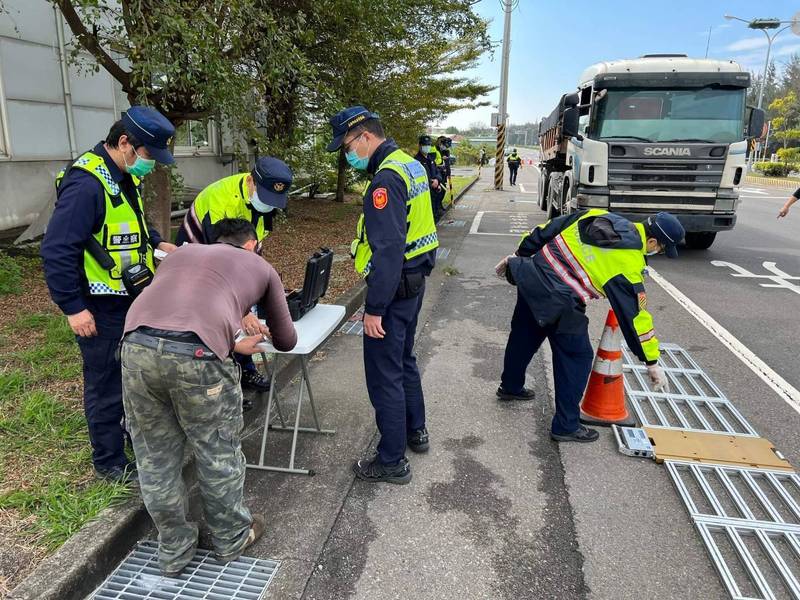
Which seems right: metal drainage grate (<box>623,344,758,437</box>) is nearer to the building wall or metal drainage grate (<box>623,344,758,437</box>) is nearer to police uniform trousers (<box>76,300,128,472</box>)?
police uniform trousers (<box>76,300,128,472</box>)

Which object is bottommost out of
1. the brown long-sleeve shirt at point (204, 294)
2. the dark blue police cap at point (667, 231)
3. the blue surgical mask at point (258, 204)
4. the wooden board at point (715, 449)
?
the wooden board at point (715, 449)

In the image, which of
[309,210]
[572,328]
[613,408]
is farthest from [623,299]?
[309,210]

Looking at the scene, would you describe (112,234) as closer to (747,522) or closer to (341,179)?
(747,522)

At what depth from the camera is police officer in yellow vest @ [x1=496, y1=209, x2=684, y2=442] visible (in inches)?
124

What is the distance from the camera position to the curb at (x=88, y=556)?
2162 mm

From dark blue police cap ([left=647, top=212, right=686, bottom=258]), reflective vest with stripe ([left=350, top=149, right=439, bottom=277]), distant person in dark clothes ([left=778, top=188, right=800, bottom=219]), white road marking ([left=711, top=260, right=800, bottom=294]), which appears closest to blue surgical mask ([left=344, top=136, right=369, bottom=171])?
reflective vest with stripe ([left=350, top=149, right=439, bottom=277])

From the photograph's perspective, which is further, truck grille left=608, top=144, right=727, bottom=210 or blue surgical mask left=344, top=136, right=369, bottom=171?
truck grille left=608, top=144, right=727, bottom=210

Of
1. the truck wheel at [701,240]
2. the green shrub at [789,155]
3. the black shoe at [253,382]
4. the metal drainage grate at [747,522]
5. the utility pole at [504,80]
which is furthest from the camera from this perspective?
the green shrub at [789,155]

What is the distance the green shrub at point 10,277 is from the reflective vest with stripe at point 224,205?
3282 mm

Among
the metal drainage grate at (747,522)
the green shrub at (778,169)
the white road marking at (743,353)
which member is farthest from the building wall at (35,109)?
the green shrub at (778,169)

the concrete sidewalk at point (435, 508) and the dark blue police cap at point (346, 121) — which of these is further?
the dark blue police cap at point (346, 121)

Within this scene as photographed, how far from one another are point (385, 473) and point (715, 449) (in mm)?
2019

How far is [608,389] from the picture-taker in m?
3.86

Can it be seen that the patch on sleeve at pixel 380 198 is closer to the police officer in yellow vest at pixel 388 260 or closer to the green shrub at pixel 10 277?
the police officer in yellow vest at pixel 388 260
